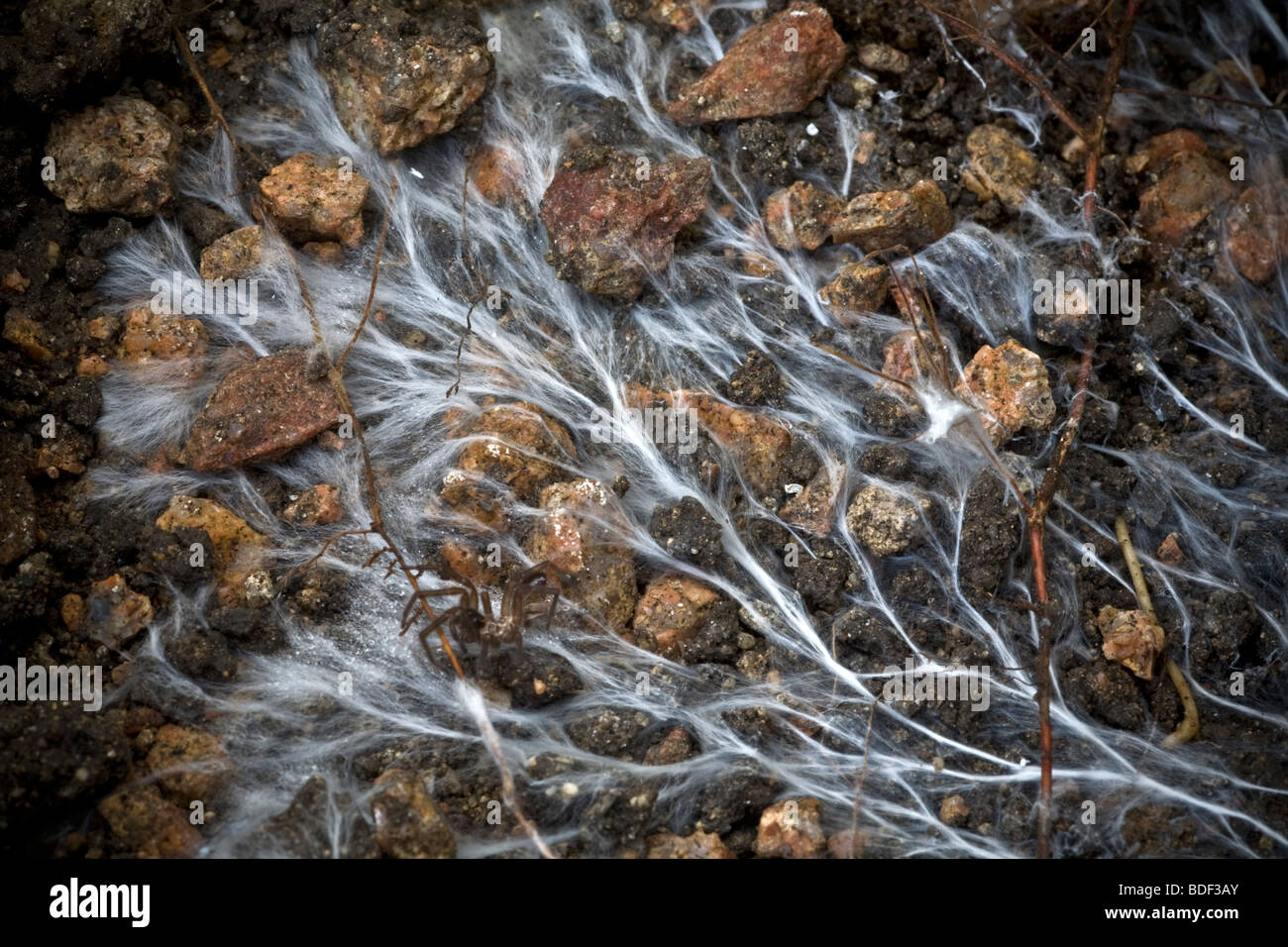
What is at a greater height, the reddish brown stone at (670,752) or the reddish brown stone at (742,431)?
the reddish brown stone at (742,431)

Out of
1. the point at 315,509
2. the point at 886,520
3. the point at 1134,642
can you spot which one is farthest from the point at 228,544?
the point at 1134,642

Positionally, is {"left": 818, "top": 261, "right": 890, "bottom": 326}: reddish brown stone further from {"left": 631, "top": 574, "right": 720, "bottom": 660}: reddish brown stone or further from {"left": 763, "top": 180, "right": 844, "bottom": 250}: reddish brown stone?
{"left": 631, "top": 574, "right": 720, "bottom": 660}: reddish brown stone

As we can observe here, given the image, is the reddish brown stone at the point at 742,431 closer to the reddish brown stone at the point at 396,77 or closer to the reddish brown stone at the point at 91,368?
the reddish brown stone at the point at 396,77

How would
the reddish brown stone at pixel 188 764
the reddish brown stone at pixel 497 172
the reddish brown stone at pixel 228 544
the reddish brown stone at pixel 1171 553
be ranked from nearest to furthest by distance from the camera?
the reddish brown stone at pixel 188 764, the reddish brown stone at pixel 228 544, the reddish brown stone at pixel 1171 553, the reddish brown stone at pixel 497 172

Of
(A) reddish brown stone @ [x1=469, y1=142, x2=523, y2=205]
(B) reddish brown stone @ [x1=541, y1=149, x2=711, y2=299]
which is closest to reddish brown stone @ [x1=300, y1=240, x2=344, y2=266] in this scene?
(A) reddish brown stone @ [x1=469, y1=142, x2=523, y2=205]

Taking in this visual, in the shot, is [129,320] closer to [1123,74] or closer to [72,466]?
[72,466]

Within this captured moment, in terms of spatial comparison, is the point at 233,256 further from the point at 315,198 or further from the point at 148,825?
the point at 148,825

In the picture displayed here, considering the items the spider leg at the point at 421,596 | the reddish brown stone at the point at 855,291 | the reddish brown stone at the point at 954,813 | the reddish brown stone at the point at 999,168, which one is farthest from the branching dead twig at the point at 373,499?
the reddish brown stone at the point at 999,168

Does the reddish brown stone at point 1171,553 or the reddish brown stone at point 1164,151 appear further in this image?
the reddish brown stone at point 1164,151
